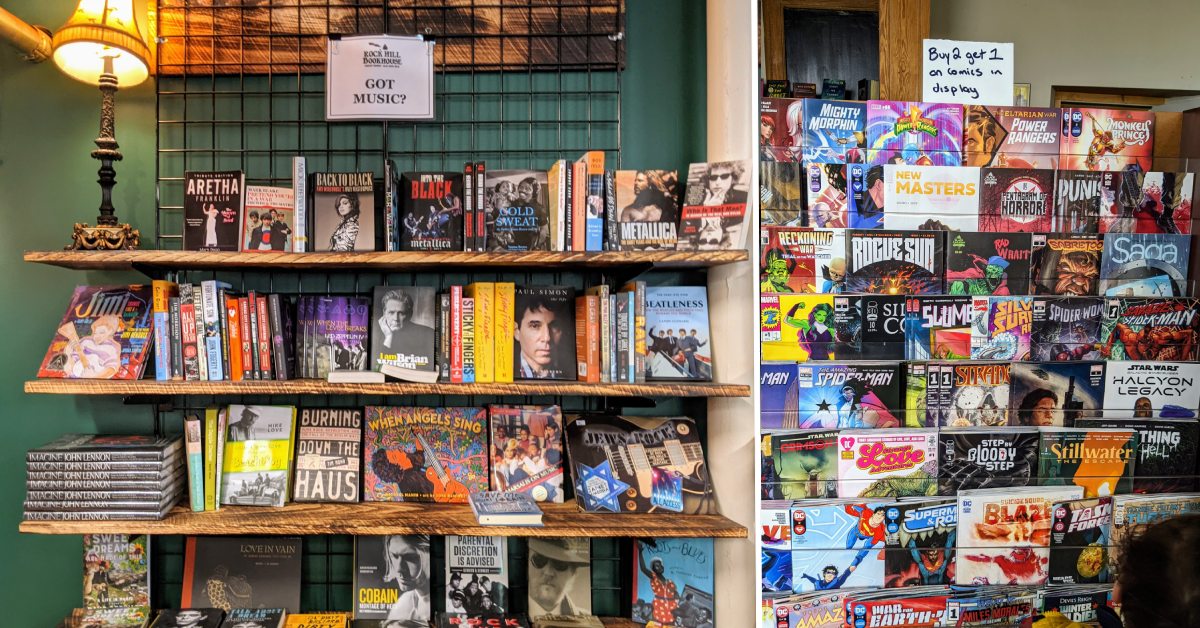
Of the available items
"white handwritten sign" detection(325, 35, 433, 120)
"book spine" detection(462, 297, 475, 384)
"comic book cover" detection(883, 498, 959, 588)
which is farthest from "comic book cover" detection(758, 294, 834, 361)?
"white handwritten sign" detection(325, 35, 433, 120)

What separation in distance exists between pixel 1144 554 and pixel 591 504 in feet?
4.04

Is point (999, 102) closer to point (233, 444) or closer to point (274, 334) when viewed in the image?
point (274, 334)

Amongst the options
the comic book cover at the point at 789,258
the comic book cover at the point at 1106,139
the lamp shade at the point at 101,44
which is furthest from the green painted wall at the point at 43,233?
the comic book cover at the point at 1106,139

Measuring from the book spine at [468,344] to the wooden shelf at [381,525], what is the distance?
0.38 m

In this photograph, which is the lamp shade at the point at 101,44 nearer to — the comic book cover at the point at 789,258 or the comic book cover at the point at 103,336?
the comic book cover at the point at 103,336

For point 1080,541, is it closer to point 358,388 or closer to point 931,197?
point 931,197

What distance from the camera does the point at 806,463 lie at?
1738 mm

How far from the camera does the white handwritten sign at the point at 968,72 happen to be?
1.62 m

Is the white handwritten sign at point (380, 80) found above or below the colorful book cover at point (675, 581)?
above

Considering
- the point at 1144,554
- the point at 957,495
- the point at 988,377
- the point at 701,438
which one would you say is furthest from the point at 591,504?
the point at 1144,554

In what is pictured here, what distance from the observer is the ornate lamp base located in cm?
198

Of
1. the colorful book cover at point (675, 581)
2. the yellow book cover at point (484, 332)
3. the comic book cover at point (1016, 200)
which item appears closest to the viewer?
the comic book cover at point (1016, 200)

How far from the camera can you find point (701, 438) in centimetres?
227

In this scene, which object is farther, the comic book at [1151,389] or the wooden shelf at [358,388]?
the wooden shelf at [358,388]
